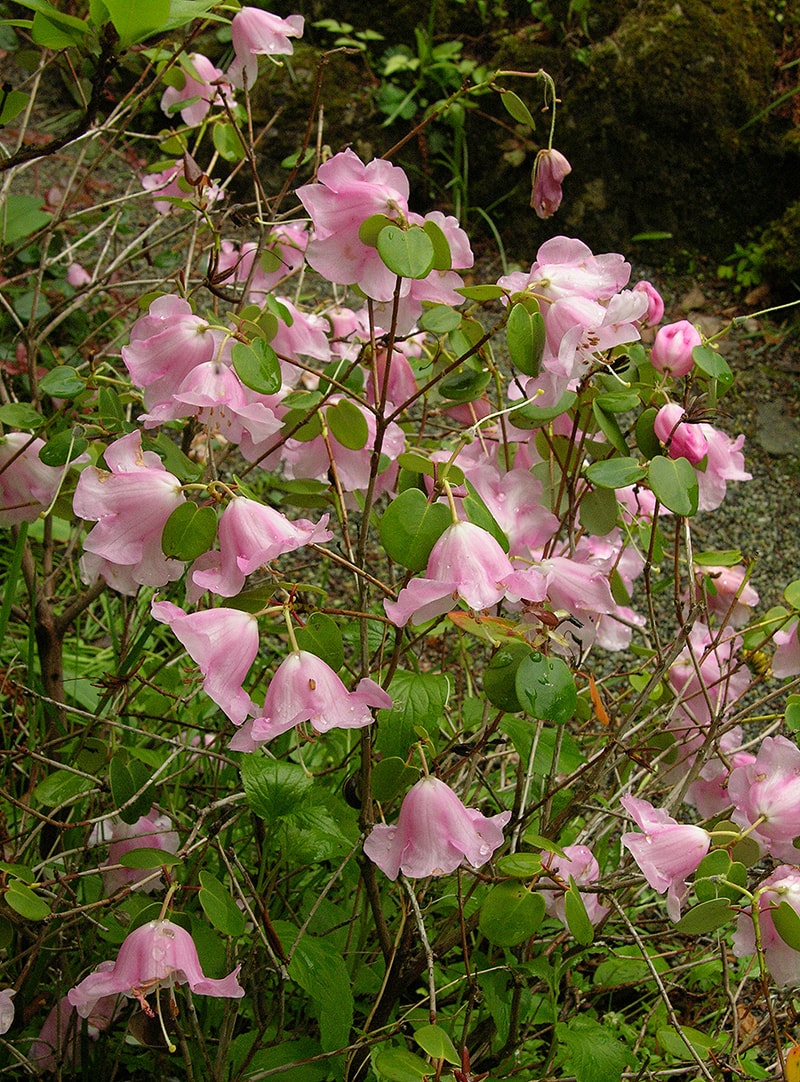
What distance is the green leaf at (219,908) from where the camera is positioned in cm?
76

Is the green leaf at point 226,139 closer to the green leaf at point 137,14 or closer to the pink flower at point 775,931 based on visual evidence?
the green leaf at point 137,14

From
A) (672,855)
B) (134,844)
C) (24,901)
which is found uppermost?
(672,855)

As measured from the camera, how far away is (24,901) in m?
0.78

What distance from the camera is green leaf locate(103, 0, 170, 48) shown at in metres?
0.78

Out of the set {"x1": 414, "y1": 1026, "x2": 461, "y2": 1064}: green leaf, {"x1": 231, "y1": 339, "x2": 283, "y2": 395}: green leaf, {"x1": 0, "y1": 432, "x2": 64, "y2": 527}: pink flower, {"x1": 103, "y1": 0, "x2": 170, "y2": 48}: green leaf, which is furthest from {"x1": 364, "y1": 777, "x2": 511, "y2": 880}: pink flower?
{"x1": 103, "y1": 0, "x2": 170, "y2": 48}: green leaf

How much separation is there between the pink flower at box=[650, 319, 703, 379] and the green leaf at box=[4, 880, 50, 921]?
68 centimetres

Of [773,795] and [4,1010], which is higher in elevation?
[773,795]

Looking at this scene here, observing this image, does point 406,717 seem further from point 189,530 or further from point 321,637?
point 189,530

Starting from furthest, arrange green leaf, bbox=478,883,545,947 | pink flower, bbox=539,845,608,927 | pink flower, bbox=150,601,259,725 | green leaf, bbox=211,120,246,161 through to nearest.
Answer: green leaf, bbox=211,120,246,161
pink flower, bbox=539,845,608,927
green leaf, bbox=478,883,545,947
pink flower, bbox=150,601,259,725

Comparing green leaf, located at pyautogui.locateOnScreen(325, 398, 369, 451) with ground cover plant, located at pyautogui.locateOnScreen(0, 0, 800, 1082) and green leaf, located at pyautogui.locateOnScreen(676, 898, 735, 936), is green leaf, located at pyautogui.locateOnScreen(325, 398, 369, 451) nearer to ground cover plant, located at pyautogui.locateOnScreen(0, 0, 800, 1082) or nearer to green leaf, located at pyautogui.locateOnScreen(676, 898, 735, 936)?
ground cover plant, located at pyautogui.locateOnScreen(0, 0, 800, 1082)

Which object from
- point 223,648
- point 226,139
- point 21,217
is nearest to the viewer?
point 223,648

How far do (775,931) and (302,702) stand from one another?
435mm

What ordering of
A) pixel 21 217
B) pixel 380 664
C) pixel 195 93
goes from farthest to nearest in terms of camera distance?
pixel 21 217 < pixel 195 93 < pixel 380 664

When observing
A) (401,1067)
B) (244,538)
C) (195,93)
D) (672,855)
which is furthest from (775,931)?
(195,93)
